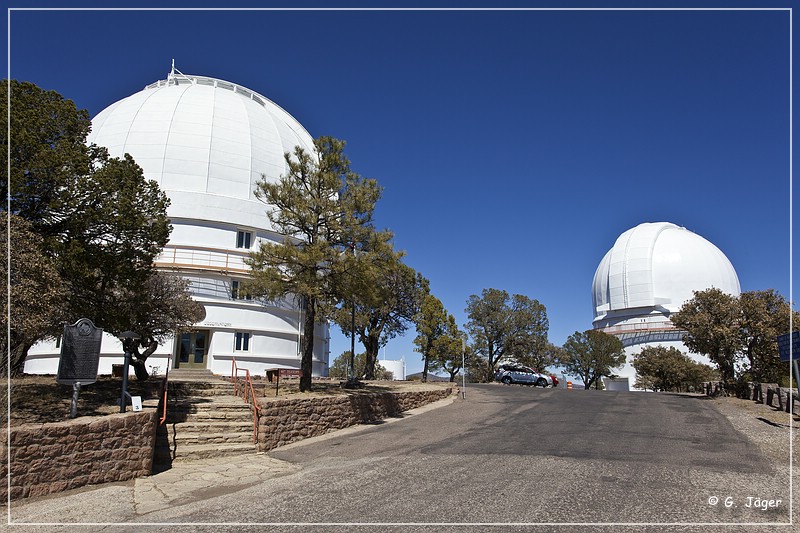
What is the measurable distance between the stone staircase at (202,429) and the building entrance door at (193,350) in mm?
10580

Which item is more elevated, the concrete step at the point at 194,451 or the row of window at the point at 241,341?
the row of window at the point at 241,341

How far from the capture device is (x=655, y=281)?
192 ft

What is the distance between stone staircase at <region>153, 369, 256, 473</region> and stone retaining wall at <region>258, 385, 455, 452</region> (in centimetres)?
52

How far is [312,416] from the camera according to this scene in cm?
1403

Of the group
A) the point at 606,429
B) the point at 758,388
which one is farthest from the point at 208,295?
the point at 758,388

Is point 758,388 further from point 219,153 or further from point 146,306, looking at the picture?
point 219,153

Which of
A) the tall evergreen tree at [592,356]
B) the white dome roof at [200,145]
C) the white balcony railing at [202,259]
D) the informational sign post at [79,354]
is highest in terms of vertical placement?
the white dome roof at [200,145]

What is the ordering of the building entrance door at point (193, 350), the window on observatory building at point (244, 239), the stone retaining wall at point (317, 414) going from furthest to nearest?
the window on observatory building at point (244, 239) < the building entrance door at point (193, 350) < the stone retaining wall at point (317, 414)

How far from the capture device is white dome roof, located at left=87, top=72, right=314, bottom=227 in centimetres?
2753

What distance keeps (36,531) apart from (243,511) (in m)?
2.49

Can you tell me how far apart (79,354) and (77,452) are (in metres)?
2.09

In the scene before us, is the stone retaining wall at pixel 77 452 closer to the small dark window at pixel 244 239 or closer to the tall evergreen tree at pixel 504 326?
the small dark window at pixel 244 239

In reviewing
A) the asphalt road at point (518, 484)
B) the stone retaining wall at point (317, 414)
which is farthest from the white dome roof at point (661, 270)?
the asphalt road at point (518, 484)

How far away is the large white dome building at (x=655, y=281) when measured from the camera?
57.6 m
